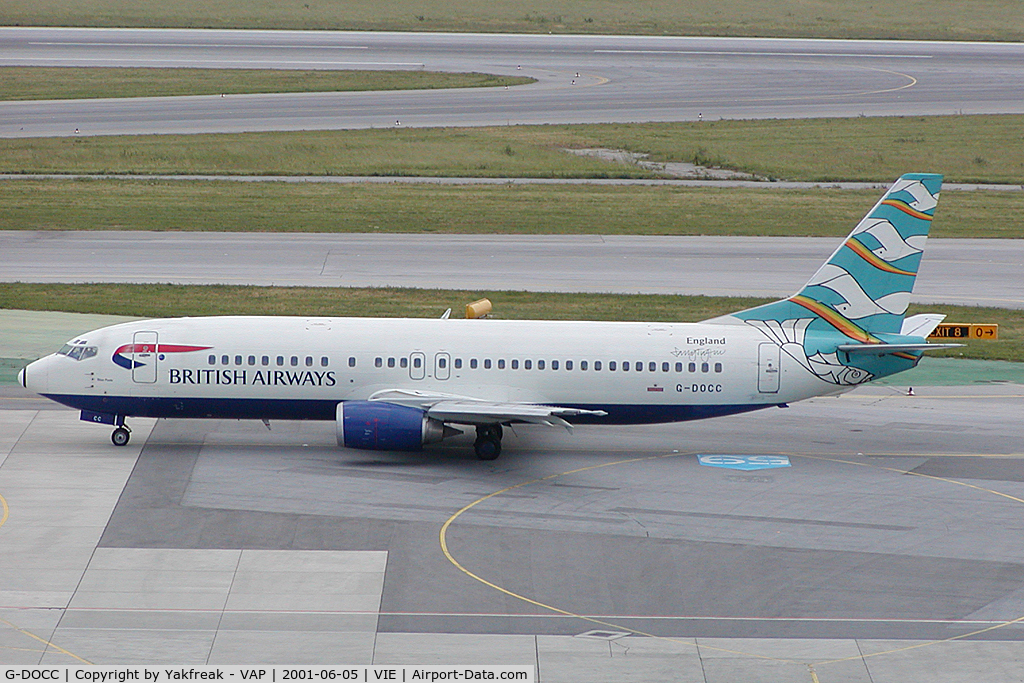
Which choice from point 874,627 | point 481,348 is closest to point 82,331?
point 481,348

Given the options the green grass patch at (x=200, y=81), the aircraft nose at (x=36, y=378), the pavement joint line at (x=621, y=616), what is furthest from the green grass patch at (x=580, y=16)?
the pavement joint line at (x=621, y=616)

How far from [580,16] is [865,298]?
374 feet

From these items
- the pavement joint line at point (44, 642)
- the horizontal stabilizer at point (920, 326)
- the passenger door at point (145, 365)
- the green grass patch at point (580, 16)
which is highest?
the green grass patch at point (580, 16)

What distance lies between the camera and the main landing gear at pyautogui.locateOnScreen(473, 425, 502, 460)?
115 feet

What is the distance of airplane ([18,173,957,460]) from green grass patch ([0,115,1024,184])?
45250 millimetres

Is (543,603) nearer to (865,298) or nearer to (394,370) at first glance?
(394,370)

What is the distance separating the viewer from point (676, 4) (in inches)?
5994

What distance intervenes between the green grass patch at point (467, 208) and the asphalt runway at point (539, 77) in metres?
17.0

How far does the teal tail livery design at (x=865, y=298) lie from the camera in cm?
3562

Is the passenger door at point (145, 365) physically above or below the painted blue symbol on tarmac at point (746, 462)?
above

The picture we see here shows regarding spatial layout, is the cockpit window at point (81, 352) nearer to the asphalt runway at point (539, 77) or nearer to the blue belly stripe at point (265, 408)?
the blue belly stripe at point (265, 408)

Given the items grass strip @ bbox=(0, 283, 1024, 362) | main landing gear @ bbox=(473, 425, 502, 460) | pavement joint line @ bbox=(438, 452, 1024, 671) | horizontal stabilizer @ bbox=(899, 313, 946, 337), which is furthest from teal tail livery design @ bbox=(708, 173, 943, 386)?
grass strip @ bbox=(0, 283, 1024, 362)

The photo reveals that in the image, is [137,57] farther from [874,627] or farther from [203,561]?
[874,627]

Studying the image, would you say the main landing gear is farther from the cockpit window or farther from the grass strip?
the grass strip
